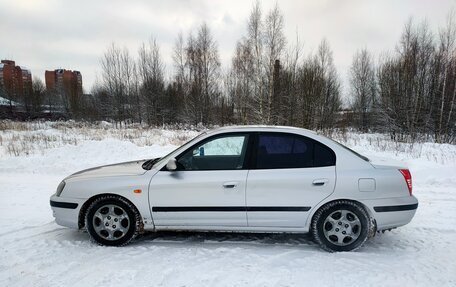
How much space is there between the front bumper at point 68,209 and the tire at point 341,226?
3.32 m

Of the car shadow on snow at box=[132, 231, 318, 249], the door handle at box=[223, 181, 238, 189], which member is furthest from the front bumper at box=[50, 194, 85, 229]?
the door handle at box=[223, 181, 238, 189]

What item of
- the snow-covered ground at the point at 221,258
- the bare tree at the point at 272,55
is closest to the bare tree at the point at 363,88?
the bare tree at the point at 272,55

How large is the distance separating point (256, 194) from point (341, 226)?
1.23 metres

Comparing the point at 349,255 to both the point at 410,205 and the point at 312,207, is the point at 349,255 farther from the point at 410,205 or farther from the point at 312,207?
the point at 410,205

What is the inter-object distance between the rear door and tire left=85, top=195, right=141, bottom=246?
5.42 ft

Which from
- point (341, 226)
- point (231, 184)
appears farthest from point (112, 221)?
point (341, 226)

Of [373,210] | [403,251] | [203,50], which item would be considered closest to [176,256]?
[373,210]

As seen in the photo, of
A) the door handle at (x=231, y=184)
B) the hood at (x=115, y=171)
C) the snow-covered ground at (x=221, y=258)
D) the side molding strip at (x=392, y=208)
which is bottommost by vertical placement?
the snow-covered ground at (x=221, y=258)

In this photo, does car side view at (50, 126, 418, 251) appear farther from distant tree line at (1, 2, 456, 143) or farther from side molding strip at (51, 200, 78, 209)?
distant tree line at (1, 2, 456, 143)

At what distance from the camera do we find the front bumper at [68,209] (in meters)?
3.95

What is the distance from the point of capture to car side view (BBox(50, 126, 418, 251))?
3.69 metres

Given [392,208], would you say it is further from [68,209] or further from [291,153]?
[68,209]

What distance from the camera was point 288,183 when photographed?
3691 mm

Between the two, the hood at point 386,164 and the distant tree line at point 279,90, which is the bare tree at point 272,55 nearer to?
the distant tree line at point 279,90
